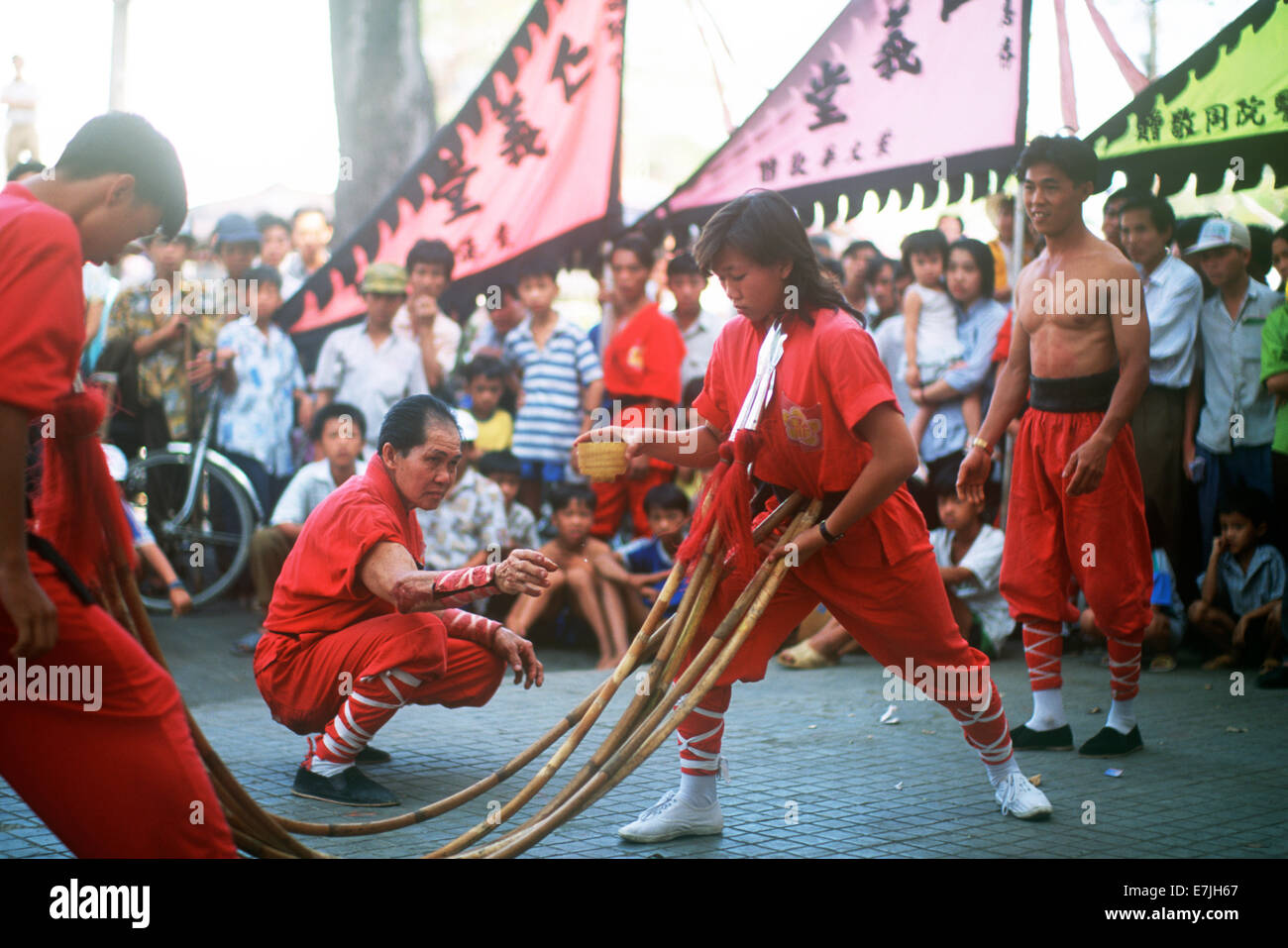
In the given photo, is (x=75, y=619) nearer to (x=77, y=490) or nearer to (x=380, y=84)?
(x=77, y=490)

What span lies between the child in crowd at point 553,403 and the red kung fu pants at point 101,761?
5371 mm

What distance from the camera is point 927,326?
25.2 feet

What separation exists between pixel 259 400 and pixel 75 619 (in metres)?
6.14

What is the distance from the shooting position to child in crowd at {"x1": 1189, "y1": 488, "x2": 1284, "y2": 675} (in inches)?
261

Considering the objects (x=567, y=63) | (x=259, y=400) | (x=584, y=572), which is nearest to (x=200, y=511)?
(x=259, y=400)

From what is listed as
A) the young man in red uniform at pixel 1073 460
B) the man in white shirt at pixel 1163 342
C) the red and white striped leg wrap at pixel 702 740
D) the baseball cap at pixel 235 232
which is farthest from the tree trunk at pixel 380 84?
the red and white striped leg wrap at pixel 702 740

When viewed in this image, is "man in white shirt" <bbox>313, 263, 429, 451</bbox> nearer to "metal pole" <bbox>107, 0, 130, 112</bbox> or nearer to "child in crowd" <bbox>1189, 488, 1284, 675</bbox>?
"child in crowd" <bbox>1189, 488, 1284, 675</bbox>

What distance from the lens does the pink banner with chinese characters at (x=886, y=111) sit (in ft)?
22.6

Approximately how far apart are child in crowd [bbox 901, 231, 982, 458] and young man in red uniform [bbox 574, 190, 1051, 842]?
363 centimetres

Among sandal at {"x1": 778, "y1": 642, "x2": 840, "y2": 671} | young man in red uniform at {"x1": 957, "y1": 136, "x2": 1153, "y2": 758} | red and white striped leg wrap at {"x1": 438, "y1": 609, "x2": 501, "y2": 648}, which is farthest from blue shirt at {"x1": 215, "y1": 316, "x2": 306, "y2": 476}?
young man in red uniform at {"x1": 957, "y1": 136, "x2": 1153, "y2": 758}

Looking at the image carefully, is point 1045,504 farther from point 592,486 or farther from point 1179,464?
point 592,486

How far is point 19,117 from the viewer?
8.94m
